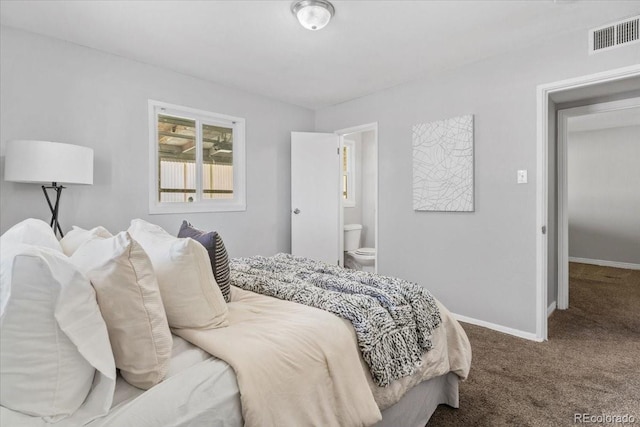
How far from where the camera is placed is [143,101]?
3162 millimetres

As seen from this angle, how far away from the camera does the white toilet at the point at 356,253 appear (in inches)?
173

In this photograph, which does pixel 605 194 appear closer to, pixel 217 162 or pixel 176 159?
pixel 217 162

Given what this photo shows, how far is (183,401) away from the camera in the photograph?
3.05ft

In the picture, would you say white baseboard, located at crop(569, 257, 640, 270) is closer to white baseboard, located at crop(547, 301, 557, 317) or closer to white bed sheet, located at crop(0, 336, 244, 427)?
white baseboard, located at crop(547, 301, 557, 317)

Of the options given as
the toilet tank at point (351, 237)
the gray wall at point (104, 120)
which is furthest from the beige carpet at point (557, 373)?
the gray wall at point (104, 120)

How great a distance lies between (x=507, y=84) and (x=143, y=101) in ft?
10.7

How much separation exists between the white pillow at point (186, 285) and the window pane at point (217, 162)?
2634 mm

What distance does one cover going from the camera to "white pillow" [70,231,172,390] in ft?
3.15

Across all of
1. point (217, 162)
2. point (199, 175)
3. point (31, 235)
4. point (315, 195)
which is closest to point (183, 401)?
point (31, 235)

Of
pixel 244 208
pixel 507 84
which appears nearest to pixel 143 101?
pixel 244 208

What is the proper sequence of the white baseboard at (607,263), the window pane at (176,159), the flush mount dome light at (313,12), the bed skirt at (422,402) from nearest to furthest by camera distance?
1. the bed skirt at (422,402)
2. the flush mount dome light at (313,12)
3. the window pane at (176,159)
4. the white baseboard at (607,263)

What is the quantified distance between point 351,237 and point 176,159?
2.57 m

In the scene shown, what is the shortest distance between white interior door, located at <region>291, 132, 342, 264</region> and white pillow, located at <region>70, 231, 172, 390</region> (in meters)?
3.22

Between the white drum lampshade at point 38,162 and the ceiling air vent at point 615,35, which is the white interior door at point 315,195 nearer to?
the white drum lampshade at point 38,162
